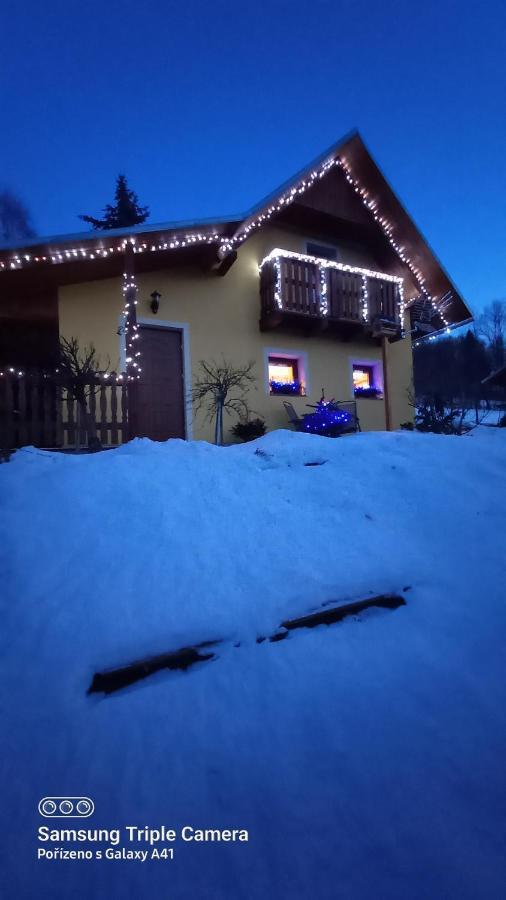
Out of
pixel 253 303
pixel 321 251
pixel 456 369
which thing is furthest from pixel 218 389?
pixel 456 369

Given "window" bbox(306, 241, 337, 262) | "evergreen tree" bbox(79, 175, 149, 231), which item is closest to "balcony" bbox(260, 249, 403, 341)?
"window" bbox(306, 241, 337, 262)

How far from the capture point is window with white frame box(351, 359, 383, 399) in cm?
1139

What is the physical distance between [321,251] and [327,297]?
2105 mm

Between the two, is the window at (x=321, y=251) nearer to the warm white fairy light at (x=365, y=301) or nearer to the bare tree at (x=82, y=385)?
the warm white fairy light at (x=365, y=301)

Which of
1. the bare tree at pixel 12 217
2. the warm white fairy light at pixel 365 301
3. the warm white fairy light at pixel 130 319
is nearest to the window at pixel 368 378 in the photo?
the warm white fairy light at pixel 365 301

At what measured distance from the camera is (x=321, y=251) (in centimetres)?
1125

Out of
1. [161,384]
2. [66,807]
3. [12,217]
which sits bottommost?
[66,807]

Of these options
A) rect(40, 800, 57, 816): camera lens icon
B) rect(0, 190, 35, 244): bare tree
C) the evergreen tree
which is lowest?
rect(40, 800, 57, 816): camera lens icon

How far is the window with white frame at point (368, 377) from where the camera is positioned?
11.4 meters

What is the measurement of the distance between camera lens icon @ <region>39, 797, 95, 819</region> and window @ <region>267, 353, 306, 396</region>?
8.88m

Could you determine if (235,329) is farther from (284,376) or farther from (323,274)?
(323,274)

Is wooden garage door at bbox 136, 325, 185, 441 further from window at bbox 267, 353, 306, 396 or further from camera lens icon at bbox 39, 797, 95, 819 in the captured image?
camera lens icon at bbox 39, 797, 95, 819

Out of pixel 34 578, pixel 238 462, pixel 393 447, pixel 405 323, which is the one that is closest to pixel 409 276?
pixel 405 323

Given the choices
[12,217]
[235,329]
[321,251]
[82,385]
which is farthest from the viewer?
[12,217]
